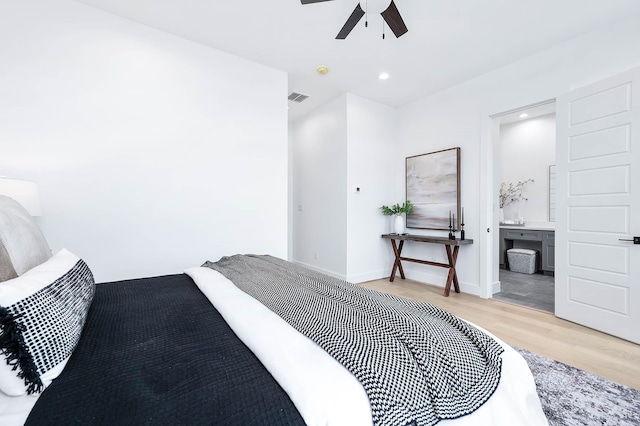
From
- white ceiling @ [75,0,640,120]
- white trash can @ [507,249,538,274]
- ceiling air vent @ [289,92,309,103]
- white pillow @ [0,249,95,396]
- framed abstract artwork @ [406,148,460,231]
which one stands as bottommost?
white trash can @ [507,249,538,274]

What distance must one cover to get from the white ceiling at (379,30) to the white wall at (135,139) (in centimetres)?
27

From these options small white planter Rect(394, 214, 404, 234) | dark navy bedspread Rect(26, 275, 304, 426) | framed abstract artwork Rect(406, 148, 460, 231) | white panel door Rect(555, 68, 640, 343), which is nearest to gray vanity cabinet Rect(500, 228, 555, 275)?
framed abstract artwork Rect(406, 148, 460, 231)

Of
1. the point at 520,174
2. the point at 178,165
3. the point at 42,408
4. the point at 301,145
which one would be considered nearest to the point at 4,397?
the point at 42,408

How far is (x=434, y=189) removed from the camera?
3990 millimetres

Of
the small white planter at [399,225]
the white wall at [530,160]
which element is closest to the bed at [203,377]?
the small white planter at [399,225]

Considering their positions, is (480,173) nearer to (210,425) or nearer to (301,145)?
(301,145)

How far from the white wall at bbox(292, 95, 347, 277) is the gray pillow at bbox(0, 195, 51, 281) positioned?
127 inches

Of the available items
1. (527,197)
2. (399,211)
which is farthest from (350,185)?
(527,197)

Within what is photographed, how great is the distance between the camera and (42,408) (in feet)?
2.02

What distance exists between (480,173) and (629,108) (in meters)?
1.37

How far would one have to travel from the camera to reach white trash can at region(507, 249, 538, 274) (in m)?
4.64

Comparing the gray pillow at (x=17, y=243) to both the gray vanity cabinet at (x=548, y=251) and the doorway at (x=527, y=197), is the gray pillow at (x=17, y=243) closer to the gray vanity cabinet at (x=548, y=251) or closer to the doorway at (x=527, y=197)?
the doorway at (x=527, y=197)

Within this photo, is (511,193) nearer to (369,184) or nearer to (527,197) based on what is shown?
(527,197)

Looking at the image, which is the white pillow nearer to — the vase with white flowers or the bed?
the bed
